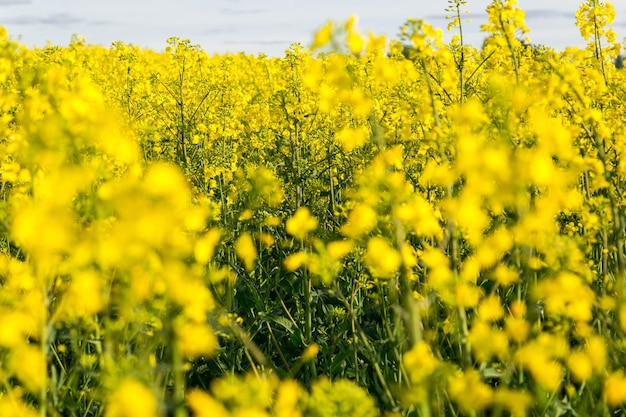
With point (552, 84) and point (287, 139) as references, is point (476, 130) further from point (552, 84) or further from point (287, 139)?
point (287, 139)

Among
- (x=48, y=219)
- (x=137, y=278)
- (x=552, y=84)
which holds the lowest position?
(x=137, y=278)

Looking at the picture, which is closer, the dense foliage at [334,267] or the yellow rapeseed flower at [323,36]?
the dense foliage at [334,267]

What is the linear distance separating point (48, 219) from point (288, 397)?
0.52 m

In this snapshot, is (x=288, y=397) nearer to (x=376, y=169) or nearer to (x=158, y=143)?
(x=376, y=169)

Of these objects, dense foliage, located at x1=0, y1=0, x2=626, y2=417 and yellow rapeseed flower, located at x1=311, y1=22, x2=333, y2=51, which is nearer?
dense foliage, located at x1=0, y1=0, x2=626, y2=417

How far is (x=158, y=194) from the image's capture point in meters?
1.29

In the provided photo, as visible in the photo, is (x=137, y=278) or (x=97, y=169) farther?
(x=97, y=169)

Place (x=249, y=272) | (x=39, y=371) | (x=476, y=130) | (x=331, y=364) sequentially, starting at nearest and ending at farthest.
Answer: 1. (x=39, y=371)
2. (x=476, y=130)
3. (x=331, y=364)
4. (x=249, y=272)

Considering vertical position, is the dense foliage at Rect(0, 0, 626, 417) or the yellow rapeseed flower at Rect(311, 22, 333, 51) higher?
the yellow rapeseed flower at Rect(311, 22, 333, 51)

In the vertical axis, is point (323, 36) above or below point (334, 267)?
above

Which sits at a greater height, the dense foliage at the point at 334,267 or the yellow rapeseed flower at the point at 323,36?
the yellow rapeseed flower at the point at 323,36

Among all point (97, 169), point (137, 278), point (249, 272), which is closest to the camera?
point (137, 278)

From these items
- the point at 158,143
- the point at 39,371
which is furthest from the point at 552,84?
the point at 158,143

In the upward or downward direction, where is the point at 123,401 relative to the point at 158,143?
downward
